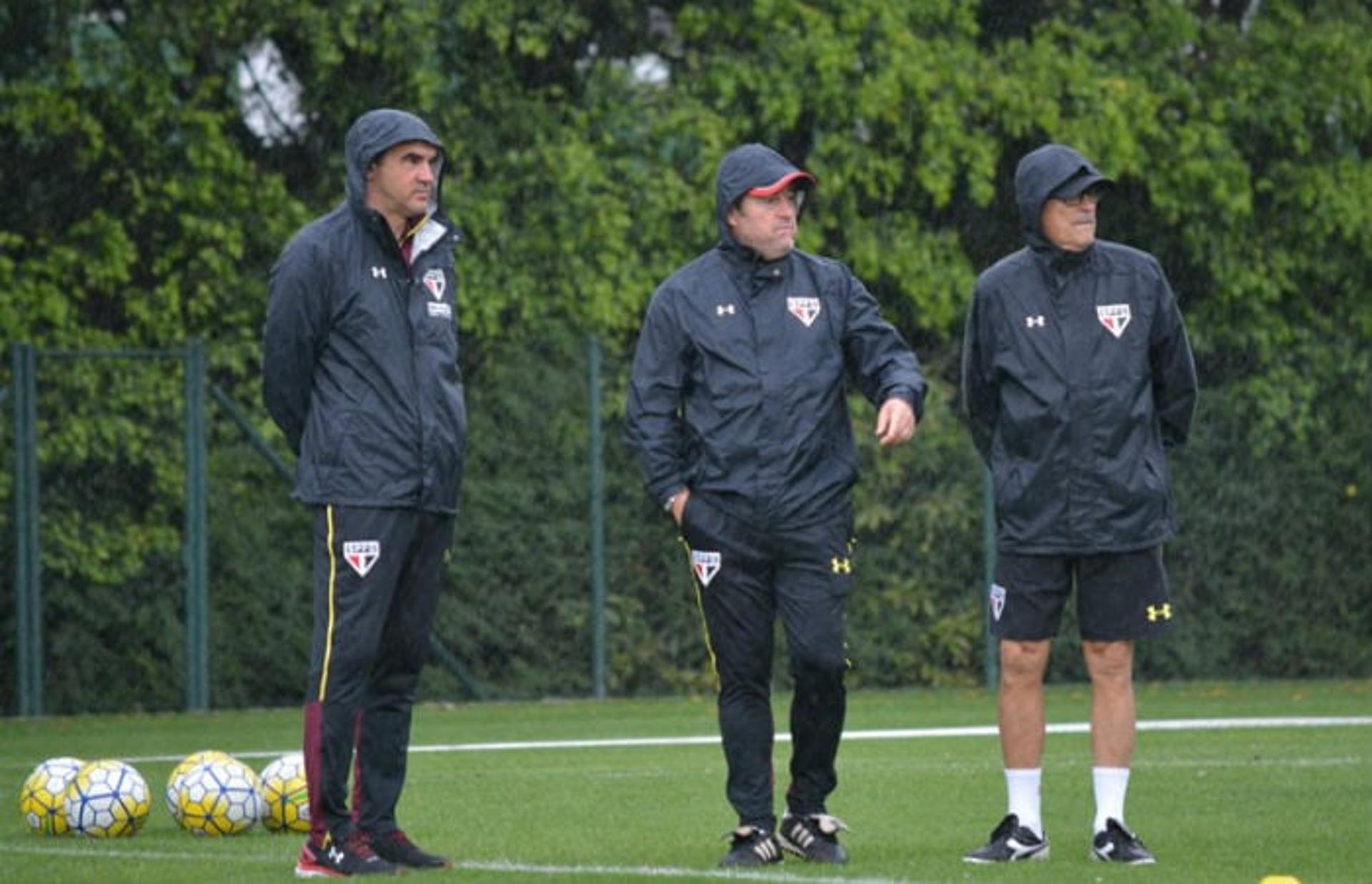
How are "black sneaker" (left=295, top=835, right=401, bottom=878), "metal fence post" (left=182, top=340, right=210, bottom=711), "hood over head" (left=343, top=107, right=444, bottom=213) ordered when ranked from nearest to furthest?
1. "black sneaker" (left=295, top=835, right=401, bottom=878)
2. "hood over head" (left=343, top=107, right=444, bottom=213)
3. "metal fence post" (left=182, top=340, right=210, bottom=711)

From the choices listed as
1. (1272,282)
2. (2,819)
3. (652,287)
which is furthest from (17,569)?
(1272,282)

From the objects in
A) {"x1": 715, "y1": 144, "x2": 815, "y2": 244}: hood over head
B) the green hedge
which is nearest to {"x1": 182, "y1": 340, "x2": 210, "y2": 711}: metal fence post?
the green hedge

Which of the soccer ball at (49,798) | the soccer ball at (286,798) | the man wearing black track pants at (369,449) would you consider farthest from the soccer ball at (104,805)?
the man wearing black track pants at (369,449)

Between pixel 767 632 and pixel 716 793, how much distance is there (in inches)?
119

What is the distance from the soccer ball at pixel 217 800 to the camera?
32.9ft

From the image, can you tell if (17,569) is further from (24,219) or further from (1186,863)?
(1186,863)

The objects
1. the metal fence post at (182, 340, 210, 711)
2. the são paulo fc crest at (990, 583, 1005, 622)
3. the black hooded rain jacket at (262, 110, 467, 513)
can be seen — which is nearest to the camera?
the black hooded rain jacket at (262, 110, 467, 513)

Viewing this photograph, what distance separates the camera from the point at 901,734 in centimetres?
1602

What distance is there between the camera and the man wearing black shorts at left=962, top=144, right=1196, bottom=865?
895cm

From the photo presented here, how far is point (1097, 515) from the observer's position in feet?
29.3

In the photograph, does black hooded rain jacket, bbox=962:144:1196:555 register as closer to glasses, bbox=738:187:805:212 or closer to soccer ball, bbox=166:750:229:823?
glasses, bbox=738:187:805:212

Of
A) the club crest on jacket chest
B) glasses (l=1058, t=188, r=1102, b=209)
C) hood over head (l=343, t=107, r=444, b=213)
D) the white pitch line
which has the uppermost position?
hood over head (l=343, t=107, r=444, b=213)

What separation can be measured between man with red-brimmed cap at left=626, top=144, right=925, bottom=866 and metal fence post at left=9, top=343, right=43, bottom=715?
1051 centimetres

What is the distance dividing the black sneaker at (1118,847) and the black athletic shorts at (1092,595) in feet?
1.91
